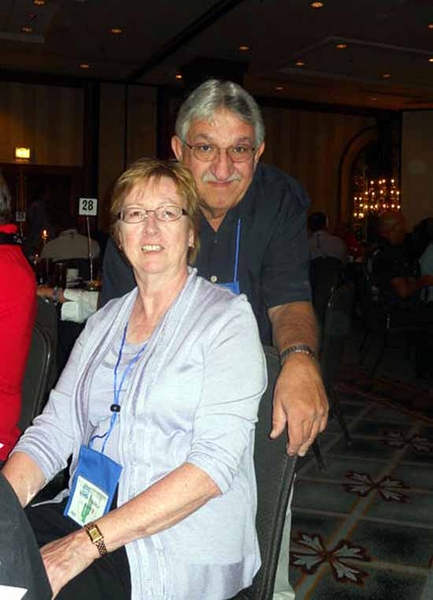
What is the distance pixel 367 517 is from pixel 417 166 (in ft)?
39.5

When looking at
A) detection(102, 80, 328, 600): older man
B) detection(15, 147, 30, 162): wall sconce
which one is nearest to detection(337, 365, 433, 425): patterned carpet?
detection(102, 80, 328, 600): older man

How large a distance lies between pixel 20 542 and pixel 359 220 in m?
14.4

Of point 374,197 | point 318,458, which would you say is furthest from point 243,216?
point 374,197

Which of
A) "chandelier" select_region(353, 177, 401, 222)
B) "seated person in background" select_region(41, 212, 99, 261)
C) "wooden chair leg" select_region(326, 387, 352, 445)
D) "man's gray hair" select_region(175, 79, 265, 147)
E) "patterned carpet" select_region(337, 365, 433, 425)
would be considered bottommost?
"patterned carpet" select_region(337, 365, 433, 425)

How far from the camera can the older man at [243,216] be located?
1795 millimetres

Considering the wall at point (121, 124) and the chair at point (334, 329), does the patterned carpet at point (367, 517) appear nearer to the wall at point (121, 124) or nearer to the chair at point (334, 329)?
the chair at point (334, 329)

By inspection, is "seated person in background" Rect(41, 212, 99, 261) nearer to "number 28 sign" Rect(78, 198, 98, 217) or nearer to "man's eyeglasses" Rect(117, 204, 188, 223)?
"number 28 sign" Rect(78, 198, 98, 217)

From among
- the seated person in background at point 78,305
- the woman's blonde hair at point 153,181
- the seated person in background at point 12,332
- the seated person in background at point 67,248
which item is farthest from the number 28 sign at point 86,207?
the woman's blonde hair at point 153,181

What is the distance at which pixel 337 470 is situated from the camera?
12.6 ft

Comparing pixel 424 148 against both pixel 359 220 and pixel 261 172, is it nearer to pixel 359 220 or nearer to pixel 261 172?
pixel 359 220

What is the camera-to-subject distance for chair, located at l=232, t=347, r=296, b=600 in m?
1.39

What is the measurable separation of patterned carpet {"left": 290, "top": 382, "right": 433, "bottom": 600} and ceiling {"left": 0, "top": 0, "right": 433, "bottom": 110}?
17.7ft

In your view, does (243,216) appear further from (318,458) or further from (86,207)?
(86,207)

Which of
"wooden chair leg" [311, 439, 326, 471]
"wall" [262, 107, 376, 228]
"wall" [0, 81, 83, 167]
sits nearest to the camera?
"wooden chair leg" [311, 439, 326, 471]
